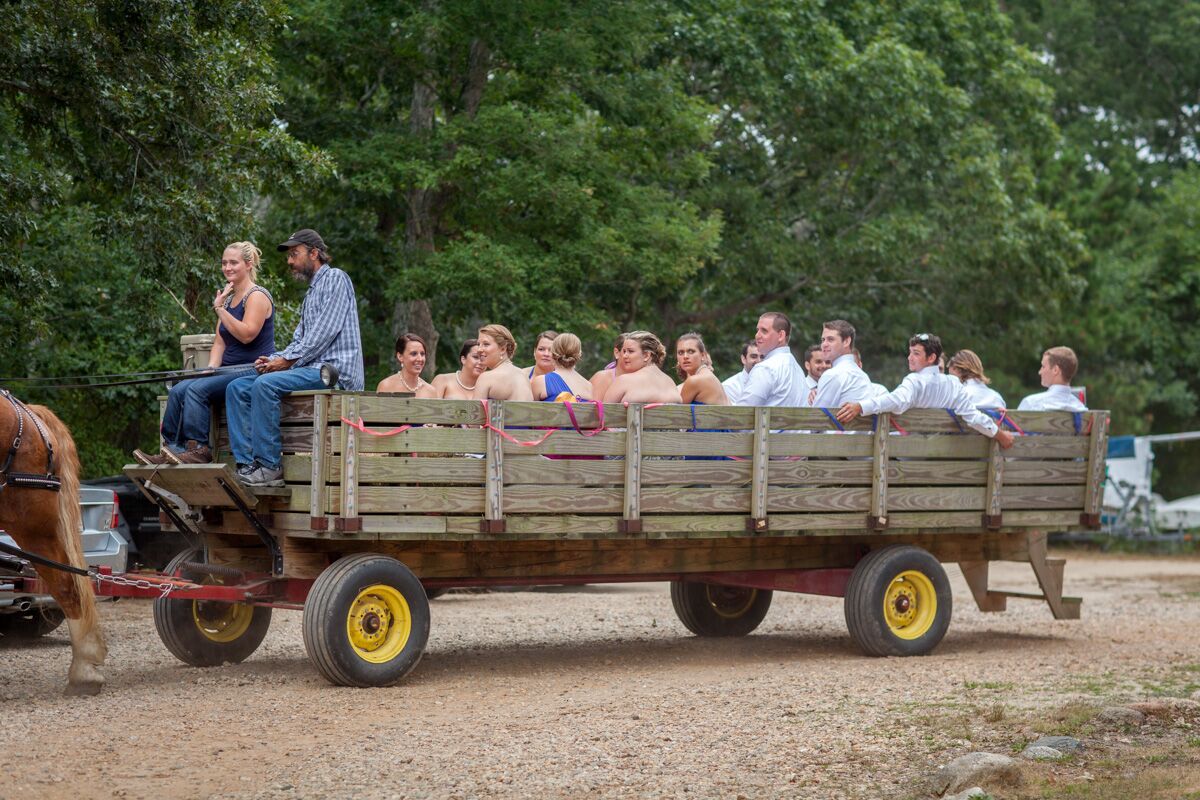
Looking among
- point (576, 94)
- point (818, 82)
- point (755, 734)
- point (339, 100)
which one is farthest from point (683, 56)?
point (755, 734)

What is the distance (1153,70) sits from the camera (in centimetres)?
3709

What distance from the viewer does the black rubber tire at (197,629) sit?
9727mm

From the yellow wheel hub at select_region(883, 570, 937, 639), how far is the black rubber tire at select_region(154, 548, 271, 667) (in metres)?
4.47

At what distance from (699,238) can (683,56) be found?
4.61 metres

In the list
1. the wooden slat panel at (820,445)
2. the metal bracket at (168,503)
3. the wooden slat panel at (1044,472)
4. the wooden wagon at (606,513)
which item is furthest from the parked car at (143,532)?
the wooden slat panel at (1044,472)

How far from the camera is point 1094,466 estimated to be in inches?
468

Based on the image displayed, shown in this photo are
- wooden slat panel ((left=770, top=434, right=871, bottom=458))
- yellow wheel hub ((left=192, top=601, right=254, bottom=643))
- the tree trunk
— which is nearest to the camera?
yellow wheel hub ((left=192, top=601, right=254, bottom=643))

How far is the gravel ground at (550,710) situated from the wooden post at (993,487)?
1.02 meters

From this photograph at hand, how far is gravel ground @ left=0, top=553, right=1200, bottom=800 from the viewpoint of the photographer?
6508mm

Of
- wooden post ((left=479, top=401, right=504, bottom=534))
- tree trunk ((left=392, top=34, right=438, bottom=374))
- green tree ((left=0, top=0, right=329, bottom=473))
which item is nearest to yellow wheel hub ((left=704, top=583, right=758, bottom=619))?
wooden post ((left=479, top=401, right=504, bottom=534))

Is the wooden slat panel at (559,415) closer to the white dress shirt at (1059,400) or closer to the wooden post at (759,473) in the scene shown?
the wooden post at (759,473)

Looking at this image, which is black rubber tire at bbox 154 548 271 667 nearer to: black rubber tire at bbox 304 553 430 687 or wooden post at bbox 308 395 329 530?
black rubber tire at bbox 304 553 430 687

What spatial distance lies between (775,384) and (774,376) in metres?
0.06

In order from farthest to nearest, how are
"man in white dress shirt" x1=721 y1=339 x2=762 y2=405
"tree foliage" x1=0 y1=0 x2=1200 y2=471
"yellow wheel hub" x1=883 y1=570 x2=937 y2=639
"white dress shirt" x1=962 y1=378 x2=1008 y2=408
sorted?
"tree foliage" x1=0 y1=0 x2=1200 y2=471 → "white dress shirt" x1=962 y1=378 x2=1008 y2=408 → "man in white dress shirt" x1=721 y1=339 x2=762 y2=405 → "yellow wheel hub" x1=883 y1=570 x2=937 y2=639
